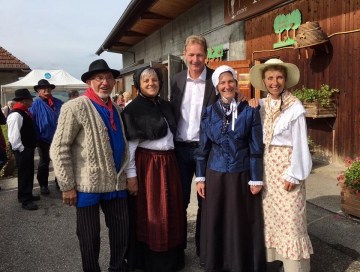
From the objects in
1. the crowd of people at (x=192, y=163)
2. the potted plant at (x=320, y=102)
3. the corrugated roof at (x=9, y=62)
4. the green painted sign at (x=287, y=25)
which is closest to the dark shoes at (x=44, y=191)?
the crowd of people at (x=192, y=163)

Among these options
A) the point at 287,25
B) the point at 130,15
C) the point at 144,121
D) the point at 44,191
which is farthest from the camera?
the point at 130,15

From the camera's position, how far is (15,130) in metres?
4.14

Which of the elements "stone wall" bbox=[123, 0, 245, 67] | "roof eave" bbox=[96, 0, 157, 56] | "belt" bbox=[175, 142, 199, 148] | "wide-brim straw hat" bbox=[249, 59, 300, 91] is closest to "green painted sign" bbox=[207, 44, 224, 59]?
"stone wall" bbox=[123, 0, 245, 67]

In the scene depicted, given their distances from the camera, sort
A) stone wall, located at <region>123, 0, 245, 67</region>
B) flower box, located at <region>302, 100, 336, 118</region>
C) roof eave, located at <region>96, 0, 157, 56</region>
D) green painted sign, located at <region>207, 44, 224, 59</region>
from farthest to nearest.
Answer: roof eave, located at <region>96, 0, 157, 56</region> → green painted sign, located at <region>207, 44, 224, 59</region> → stone wall, located at <region>123, 0, 245, 67</region> → flower box, located at <region>302, 100, 336, 118</region>

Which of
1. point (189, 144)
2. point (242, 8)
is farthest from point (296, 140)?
point (242, 8)

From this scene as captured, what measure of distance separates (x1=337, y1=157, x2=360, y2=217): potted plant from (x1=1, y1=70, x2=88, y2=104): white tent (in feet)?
35.4

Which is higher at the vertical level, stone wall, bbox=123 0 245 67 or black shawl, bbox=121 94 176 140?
stone wall, bbox=123 0 245 67

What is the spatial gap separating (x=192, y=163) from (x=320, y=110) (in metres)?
3.63

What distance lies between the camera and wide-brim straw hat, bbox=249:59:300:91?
2215 millimetres

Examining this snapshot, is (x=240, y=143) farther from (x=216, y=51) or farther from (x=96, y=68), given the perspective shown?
(x=216, y=51)

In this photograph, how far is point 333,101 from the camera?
214 inches

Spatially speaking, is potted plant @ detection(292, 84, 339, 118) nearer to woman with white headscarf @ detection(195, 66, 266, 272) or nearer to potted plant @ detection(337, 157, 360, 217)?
potted plant @ detection(337, 157, 360, 217)

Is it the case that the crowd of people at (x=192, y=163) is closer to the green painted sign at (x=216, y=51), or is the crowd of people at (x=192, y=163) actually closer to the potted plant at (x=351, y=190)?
the potted plant at (x=351, y=190)

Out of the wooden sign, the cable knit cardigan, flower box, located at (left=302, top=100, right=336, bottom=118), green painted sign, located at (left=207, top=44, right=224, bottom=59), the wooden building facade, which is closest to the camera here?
the cable knit cardigan
